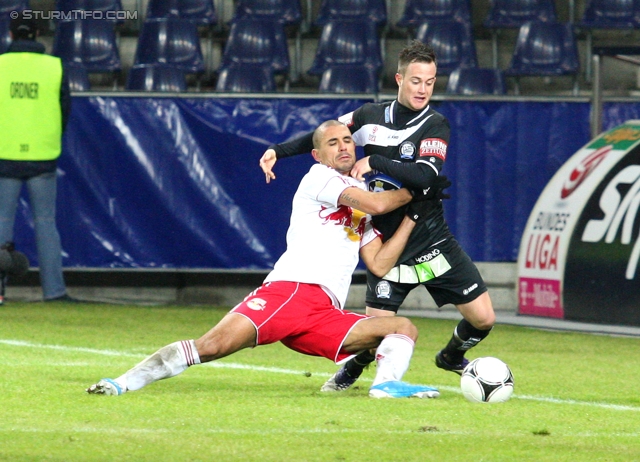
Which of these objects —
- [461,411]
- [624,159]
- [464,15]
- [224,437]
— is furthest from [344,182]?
[464,15]

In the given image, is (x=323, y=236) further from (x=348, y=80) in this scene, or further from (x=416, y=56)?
(x=348, y=80)

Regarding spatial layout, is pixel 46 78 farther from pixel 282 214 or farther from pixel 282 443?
pixel 282 443

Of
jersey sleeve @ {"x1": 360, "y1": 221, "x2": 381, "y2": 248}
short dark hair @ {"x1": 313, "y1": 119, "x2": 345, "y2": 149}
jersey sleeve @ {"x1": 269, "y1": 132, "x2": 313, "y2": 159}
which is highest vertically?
short dark hair @ {"x1": 313, "y1": 119, "x2": 345, "y2": 149}

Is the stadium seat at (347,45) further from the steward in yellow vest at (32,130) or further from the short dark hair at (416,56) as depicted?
the short dark hair at (416,56)

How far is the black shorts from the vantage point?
655cm

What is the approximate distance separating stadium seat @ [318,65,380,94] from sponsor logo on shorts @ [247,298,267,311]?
308 inches

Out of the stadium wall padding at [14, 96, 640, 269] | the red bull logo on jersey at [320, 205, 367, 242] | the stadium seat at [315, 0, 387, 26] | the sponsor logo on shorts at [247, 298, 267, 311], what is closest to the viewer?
the sponsor logo on shorts at [247, 298, 267, 311]

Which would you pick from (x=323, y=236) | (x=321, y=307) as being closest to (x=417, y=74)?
(x=323, y=236)

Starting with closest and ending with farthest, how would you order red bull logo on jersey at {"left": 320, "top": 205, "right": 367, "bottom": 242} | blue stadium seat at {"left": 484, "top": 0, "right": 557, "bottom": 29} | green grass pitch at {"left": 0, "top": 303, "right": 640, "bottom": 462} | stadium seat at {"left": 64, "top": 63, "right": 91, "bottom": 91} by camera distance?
1. green grass pitch at {"left": 0, "top": 303, "right": 640, "bottom": 462}
2. red bull logo on jersey at {"left": 320, "top": 205, "right": 367, "bottom": 242}
3. stadium seat at {"left": 64, "top": 63, "right": 91, "bottom": 91}
4. blue stadium seat at {"left": 484, "top": 0, "right": 557, "bottom": 29}

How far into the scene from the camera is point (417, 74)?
630cm

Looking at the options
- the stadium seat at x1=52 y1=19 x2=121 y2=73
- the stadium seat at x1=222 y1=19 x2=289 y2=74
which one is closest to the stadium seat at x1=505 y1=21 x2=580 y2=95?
the stadium seat at x1=222 y1=19 x2=289 y2=74

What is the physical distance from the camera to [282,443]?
15.7 feet

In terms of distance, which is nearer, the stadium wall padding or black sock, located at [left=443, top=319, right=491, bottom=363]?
black sock, located at [left=443, top=319, right=491, bottom=363]

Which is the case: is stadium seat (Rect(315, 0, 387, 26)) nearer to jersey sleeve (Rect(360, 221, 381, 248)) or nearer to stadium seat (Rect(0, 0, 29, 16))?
stadium seat (Rect(0, 0, 29, 16))
